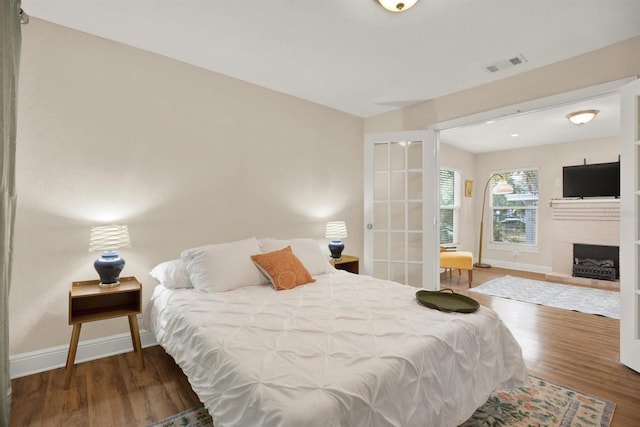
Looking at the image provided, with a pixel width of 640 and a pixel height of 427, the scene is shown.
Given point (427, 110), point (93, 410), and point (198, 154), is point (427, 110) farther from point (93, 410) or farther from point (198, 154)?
point (93, 410)

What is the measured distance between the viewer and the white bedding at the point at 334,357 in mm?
1108

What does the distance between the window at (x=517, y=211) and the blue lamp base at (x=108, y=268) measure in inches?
272

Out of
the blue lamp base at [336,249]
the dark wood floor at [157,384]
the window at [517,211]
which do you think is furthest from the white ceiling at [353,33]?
the window at [517,211]

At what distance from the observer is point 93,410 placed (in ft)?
5.94

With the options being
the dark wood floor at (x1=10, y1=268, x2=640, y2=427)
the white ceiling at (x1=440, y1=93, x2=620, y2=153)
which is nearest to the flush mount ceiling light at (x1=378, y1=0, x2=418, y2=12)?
the white ceiling at (x1=440, y1=93, x2=620, y2=153)

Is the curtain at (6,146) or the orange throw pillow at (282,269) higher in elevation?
the curtain at (6,146)

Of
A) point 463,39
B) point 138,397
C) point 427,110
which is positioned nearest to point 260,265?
point 138,397

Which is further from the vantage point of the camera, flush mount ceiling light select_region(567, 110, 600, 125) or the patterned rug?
flush mount ceiling light select_region(567, 110, 600, 125)

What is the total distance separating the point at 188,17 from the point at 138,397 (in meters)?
2.59


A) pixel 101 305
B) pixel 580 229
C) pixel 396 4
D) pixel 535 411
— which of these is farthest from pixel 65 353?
pixel 580 229

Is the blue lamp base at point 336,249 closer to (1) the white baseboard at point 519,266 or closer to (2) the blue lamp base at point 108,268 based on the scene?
(2) the blue lamp base at point 108,268

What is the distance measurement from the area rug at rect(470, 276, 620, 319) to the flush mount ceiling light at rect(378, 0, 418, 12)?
3.98 metres

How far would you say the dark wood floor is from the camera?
1777 millimetres

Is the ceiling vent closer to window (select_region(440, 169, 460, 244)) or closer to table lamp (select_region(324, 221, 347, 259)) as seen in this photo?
table lamp (select_region(324, 221, 347, 259))
